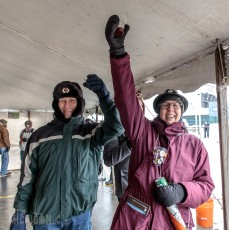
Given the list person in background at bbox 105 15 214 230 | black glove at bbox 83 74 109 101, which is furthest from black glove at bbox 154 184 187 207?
black glove at bbox 83 74 109 101

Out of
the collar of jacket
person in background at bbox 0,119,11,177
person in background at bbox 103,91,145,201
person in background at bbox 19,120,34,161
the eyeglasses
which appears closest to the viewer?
the collar of jacket

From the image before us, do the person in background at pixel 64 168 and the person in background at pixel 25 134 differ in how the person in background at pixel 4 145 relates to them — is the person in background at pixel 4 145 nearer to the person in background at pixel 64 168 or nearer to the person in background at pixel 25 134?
the person in background at pixel 25 134

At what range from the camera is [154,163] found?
1189 mm

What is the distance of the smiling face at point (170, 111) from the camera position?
4.26ft

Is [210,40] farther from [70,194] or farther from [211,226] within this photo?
A: [211,226]

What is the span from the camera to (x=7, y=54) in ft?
10.5

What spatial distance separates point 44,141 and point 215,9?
1207 millimetres

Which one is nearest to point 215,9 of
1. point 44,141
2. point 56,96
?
point 56,96

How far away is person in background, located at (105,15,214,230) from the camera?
1137 millimetres

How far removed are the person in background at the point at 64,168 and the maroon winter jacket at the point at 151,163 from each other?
170 millimetres

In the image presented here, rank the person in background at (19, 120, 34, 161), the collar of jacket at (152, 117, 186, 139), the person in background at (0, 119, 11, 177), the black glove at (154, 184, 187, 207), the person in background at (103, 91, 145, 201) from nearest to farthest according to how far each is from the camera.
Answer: the black glove at (154, 184, 187, 207), the collar of jacket at (152, 117, 186, 139), the person in background at (103, 91, 145, 201), the person in background at (0, 119, 11, 177), the person in background at (19, 120, 34, 161)

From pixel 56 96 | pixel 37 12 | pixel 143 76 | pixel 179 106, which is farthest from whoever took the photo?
pixel 143 76

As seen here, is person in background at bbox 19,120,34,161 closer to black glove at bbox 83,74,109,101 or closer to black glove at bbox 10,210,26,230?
black glove at bbox 10,210,26,230

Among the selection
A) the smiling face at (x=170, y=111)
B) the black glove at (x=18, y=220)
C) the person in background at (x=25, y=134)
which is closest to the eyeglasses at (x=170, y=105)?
the smiling face at (x=170, y=111)
